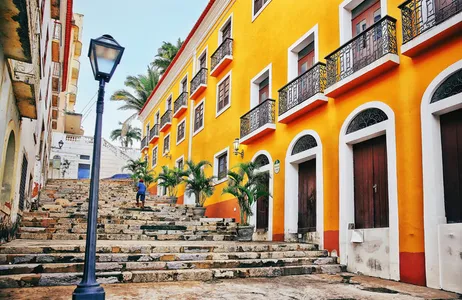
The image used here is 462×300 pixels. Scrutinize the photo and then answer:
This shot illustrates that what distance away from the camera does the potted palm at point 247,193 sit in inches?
439

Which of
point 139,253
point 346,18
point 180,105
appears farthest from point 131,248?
point 180,105

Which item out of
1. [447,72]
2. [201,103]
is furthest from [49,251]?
[201,103]

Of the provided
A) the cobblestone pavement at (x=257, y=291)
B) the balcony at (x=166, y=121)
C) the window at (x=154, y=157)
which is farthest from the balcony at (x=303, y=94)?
the window at (x=154, y=157)

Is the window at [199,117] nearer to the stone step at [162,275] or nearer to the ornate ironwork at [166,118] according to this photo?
the ornate ironwork at [166,118]

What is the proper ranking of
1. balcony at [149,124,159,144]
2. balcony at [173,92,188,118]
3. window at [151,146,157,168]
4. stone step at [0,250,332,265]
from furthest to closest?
window at [151,146,157,168] → balcony at [149,124,159,144] → balcony at [173,92,188,118] → stone step at [0,250,332,265]

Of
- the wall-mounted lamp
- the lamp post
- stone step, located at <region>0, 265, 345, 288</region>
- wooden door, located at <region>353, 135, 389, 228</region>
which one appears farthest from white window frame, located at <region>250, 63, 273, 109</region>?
the lamp post

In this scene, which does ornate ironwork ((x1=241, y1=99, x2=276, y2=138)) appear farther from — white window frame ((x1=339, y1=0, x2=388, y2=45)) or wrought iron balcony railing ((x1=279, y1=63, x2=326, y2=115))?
white window frame ((x1=339, y1=0, x2=388, y2=45))

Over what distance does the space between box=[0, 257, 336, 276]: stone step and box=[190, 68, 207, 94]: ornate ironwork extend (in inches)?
481

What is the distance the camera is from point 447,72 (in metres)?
6.93

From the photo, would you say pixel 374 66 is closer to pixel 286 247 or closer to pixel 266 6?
pixel 286 247

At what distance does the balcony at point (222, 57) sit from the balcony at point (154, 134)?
408 inches

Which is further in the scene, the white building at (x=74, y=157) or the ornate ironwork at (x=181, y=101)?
the white building at (x=74, y=157)

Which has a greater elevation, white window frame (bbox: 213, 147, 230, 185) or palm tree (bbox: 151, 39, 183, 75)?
palm tree (bbox: 151, 39, 183, 75)

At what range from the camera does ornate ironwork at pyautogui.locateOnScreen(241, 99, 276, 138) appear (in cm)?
1258
